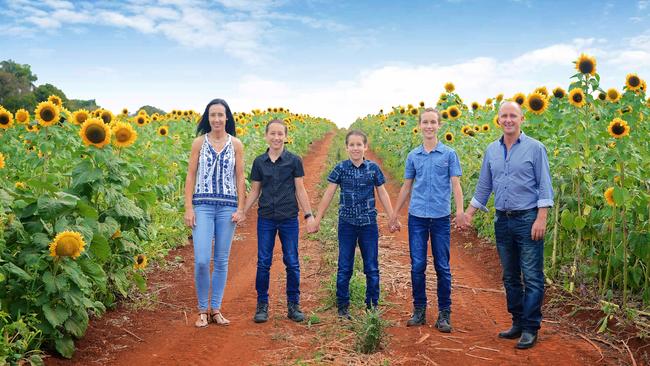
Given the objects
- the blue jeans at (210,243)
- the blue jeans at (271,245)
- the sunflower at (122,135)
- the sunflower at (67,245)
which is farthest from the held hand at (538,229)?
the sunflower at (122,135)

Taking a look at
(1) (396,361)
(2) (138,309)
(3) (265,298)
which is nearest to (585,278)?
(1) (396,361)

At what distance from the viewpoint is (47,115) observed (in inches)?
257

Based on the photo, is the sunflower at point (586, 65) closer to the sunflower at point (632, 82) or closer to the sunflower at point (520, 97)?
the sunflower at point (632, 82)

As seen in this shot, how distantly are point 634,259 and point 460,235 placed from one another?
3.81 meters

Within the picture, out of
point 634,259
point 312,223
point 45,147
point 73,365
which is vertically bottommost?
point 73,365

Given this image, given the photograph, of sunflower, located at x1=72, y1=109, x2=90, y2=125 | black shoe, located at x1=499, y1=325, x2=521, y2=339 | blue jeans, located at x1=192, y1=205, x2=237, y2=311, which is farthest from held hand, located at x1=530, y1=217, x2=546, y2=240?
sunflower, located at x1=72, y1=109, x2=90, y2=125

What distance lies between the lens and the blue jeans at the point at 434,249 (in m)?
5.30

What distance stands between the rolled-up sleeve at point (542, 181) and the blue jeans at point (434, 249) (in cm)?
87

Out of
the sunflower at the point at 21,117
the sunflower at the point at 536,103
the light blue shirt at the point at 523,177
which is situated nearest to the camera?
the light blue shirt at the point at 523,177

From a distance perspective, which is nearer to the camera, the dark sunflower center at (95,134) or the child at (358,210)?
the dark sunflower center at (95,134)

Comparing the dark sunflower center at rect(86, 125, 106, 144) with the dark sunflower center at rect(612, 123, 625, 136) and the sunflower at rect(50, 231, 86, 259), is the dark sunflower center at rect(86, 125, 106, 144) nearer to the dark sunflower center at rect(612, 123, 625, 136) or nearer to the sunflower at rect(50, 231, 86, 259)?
the sunflower at rect(50, 231, 86, 259)

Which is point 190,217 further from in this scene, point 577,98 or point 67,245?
point 577,98

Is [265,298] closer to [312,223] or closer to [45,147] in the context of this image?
[312,223]

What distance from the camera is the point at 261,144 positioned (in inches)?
649
